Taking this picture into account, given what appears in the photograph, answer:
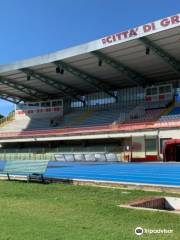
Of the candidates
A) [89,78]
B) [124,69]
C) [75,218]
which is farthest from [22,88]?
[75,218]

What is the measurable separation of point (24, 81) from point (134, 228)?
3487 cm

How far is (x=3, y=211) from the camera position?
7.92 meters

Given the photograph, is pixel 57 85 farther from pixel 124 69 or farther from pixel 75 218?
pixel 75 218

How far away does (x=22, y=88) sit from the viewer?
141 ft

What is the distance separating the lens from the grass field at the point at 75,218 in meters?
5.72

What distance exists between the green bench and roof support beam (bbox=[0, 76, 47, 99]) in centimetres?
2297

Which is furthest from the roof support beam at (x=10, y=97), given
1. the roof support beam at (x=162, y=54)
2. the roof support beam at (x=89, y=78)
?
the roof support beam at (x=162, y=54)

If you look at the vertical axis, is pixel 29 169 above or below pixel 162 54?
below

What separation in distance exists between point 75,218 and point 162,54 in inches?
901

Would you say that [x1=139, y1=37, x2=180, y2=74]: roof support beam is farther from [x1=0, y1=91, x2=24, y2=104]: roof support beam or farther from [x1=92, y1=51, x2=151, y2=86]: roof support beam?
[x1=0, y1=91, x2=24, y2=104]: roof support beam

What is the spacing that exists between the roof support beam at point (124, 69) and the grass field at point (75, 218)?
20121 mm

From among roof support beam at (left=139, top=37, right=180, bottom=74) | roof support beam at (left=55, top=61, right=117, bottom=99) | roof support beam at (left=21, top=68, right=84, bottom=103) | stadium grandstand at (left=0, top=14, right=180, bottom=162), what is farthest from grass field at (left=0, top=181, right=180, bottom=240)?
roof support beam at (left=21, top=68, right=84, bottom=103)

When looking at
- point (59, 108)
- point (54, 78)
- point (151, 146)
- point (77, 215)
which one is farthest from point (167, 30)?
point (59, 108)

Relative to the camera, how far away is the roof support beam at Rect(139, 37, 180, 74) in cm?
2600
